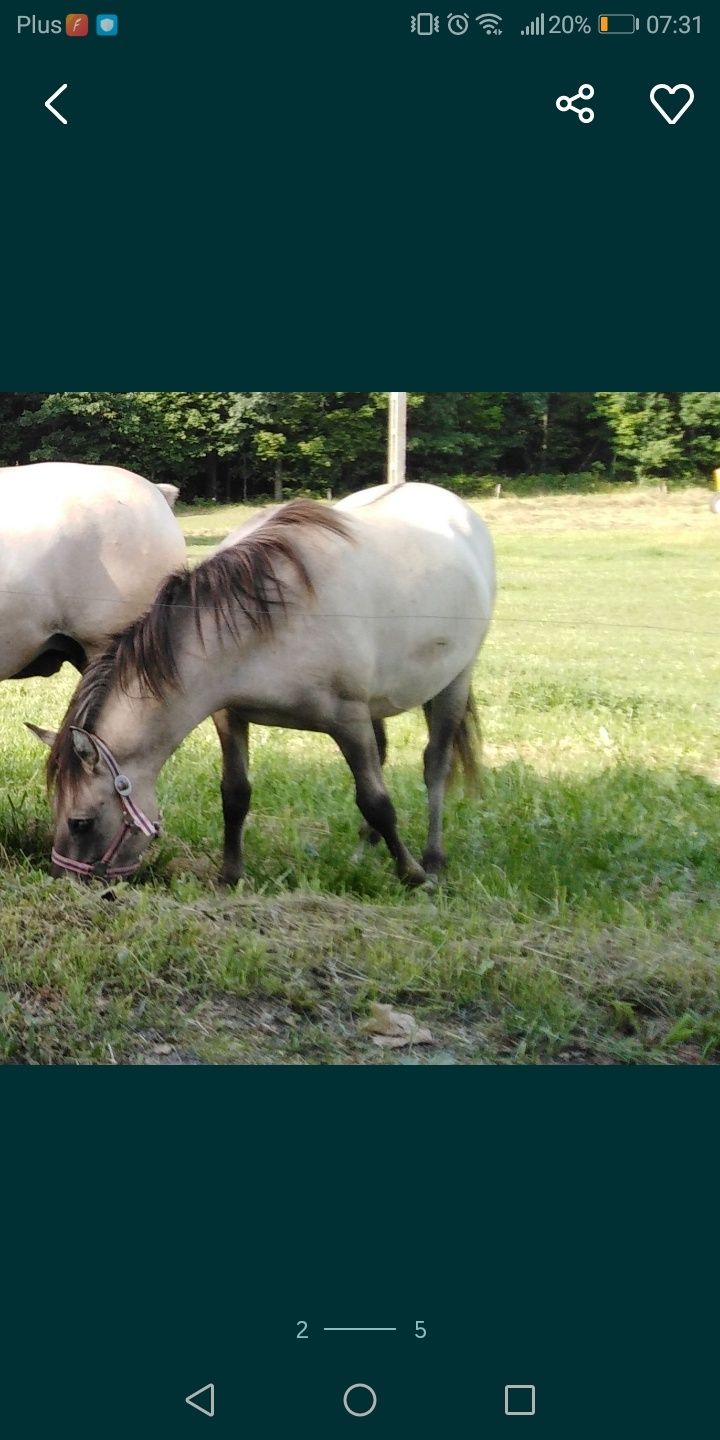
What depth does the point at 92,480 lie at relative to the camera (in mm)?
3531

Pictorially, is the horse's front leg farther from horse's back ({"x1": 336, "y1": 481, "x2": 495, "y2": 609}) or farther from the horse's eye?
horse's back ({"x1": 336, "y1": 481, "x2": 495, "y2": 609})

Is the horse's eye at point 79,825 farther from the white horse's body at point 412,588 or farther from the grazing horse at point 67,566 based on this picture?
the white horse's body at point 412,588

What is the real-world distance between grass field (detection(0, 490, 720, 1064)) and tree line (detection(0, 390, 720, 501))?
10 centimetres

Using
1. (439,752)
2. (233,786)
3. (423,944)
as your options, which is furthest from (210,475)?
(423,944)

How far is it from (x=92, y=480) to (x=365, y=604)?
0.77 meters

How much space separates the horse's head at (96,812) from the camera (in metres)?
3.50

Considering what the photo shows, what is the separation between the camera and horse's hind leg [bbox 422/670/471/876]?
353cm

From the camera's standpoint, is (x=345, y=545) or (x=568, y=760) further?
(x=345, y=545)

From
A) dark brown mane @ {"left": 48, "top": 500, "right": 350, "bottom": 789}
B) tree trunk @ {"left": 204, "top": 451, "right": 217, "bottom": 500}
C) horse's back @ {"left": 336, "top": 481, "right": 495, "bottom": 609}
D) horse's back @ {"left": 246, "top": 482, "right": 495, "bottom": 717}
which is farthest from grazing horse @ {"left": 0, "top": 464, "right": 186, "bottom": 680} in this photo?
horse's back @ {"left": 336, "top": 481, "right": 495, "bottom": 609}

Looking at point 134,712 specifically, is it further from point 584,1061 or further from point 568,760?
point 584,1061
